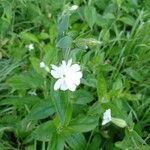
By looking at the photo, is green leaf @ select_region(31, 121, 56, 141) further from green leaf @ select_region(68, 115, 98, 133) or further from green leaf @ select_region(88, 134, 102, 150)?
green leaf @ select_region(88, 134, 102, 150)

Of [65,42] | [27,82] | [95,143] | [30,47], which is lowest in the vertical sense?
[95,143]

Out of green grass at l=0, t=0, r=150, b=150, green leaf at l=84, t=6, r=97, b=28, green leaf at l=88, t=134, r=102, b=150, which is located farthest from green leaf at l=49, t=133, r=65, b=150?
green leaf at l=84, t=6, r=97, b=28

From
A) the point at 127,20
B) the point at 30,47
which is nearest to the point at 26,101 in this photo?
the point at 30,47

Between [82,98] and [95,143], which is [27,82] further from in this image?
[95,143]

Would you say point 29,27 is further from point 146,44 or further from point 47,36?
point 146,44

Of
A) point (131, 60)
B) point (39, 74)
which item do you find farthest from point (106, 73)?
point (39, 74)

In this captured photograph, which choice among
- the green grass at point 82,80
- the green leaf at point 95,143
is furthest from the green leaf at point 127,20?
the green leaf at point 95,143

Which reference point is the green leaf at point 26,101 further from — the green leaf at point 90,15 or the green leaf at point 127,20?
the green leaf at point 127,20
